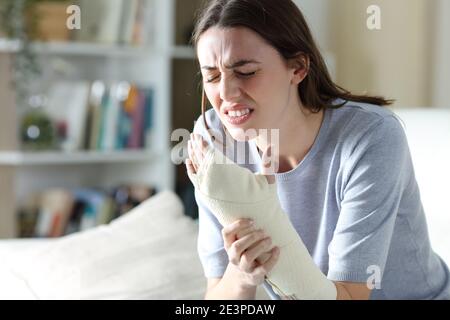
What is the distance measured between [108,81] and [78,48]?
224mm

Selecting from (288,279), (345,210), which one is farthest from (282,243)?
(345,210)

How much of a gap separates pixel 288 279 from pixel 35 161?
1472 millimetres

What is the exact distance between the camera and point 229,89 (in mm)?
629

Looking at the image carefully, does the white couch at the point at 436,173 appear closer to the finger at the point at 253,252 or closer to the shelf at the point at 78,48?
the finger at the point at 253,252

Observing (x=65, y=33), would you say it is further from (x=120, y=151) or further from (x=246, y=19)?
(x=246, y=19)

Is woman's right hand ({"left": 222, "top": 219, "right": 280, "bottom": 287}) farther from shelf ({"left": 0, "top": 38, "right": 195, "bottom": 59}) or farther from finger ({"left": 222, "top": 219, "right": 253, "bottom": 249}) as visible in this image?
shelf ({"left": 0, "top": 38, "right": 195, "bottom": 59})

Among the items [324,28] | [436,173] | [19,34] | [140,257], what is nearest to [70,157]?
[19,34]

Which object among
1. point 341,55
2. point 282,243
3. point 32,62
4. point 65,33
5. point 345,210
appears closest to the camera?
point 282,243

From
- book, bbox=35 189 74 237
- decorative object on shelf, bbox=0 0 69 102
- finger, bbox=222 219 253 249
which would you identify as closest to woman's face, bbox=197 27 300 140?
finger, bbox=222 219 253 249

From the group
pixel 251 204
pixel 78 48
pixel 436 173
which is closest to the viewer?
pixel 251 204

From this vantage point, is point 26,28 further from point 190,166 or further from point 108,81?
point 190,166

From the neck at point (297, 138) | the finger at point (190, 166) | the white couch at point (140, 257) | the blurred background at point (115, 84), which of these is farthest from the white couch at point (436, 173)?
the blurred background at point (115, 84)

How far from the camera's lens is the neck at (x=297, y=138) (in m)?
0.77

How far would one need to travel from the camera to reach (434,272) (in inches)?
35.1
